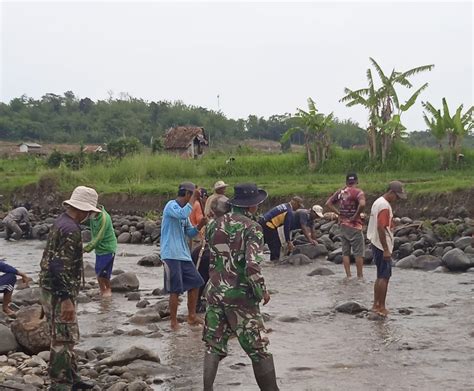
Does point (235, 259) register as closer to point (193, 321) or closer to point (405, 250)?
point (193, 321)

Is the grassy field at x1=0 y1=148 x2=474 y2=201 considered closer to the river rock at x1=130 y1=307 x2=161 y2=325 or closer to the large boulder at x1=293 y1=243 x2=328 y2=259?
the large boulder at x1=293 y1=243 x2=328 y2=259

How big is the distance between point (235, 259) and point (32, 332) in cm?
288

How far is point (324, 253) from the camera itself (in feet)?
53.2

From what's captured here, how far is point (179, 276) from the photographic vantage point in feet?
28.0

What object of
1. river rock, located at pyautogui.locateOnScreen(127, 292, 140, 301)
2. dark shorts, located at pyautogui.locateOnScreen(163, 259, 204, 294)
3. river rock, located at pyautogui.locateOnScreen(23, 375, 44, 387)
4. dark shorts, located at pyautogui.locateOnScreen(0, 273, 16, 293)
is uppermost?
dark shorts, located at pyautogui.locateOnScreen(163, 259, 204, 294)

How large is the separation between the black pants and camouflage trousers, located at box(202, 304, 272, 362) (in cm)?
865

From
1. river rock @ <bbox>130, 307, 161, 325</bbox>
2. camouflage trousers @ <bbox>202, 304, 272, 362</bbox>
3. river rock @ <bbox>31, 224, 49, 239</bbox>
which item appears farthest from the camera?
river rock @ <bbox>31, 224, 49, 239</bbox>

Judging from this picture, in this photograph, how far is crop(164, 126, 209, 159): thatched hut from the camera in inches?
1740

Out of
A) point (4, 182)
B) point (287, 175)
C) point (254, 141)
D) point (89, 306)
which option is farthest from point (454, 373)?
point (254, 141)

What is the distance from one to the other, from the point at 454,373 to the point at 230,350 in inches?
92.5

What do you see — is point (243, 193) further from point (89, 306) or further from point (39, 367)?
point (89, 306)

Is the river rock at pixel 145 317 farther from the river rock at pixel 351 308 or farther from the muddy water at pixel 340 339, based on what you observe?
the river rock at pixel 351 308

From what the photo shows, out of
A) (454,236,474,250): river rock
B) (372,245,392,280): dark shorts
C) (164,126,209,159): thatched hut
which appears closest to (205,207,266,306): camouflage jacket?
(372,245,392,280): dark shorts

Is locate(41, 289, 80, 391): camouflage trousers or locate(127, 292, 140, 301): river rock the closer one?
locate(41, 289, 80, 391): camouflage trousers
